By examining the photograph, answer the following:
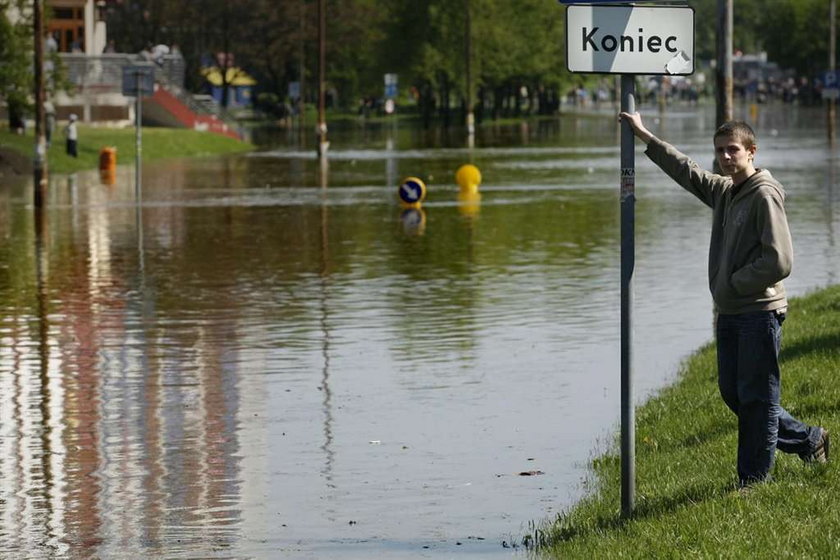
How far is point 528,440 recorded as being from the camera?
12.9m

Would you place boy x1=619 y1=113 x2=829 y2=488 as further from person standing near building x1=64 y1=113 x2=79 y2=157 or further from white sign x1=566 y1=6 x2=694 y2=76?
person standing near building x1=64 y1=113 x2=79 y2=157

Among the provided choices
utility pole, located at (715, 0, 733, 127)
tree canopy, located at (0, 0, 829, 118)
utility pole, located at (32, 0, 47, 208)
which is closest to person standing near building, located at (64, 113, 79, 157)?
utility pole, located at (32, 0, 47, 208)

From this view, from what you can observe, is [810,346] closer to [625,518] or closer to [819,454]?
[819,454]

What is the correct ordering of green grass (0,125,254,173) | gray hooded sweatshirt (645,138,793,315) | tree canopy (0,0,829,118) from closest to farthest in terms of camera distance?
1. gray hooded sweatshirt (645,138,793,315)
2. green grass (0,125,254,173)
3. tree canopy (0,0,829,118)

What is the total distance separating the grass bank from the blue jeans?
179mm

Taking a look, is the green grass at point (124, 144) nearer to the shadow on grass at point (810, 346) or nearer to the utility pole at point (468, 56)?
the utility pole at point (468, 56)

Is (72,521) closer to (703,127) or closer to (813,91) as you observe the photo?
(703,127)

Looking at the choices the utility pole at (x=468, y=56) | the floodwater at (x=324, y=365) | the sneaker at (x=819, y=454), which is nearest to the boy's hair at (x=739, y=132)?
the sneaker at (x=819, y=454)

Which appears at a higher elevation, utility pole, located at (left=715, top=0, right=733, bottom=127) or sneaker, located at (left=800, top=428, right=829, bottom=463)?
utility pole, located at (left=715, top=0, right=733, bottom=127)

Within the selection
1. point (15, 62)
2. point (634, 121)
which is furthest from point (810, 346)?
point (15, 62)

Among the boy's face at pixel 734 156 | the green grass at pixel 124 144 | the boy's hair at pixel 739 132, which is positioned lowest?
the green grass at pixel 124 144

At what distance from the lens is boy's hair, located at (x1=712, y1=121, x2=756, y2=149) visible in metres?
9.25

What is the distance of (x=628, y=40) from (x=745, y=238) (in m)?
1.12

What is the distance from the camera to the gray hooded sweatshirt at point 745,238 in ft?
29.8
